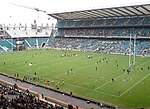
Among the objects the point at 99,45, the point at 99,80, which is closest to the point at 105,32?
the point at 99,45

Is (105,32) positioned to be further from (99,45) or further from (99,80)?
(99,80)

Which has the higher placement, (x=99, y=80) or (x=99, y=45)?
(x=99, y=45)

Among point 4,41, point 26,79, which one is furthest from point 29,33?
point 26,79

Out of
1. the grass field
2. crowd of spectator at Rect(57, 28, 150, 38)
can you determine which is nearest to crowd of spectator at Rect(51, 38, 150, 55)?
crowd of spectator at Rect(57, 28, 150, 38)

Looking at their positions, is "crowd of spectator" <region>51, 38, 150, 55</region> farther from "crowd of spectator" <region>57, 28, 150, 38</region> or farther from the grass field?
the grass field

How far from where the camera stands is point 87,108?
1025 inches

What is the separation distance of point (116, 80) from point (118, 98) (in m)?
8.22

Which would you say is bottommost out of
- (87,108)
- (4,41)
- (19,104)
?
(87,108)

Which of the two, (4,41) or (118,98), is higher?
(4,41)

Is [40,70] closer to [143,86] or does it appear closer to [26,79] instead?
[26,79]

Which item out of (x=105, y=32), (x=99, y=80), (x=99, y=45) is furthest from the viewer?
(x=105, y=32)

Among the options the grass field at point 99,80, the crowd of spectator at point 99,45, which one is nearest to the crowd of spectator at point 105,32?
the crowd of spectator at point 99,45

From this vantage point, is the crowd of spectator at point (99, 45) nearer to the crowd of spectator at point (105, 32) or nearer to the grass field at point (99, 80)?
the crowd of spectator at point (105, 32)

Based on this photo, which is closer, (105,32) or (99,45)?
(99,45)
